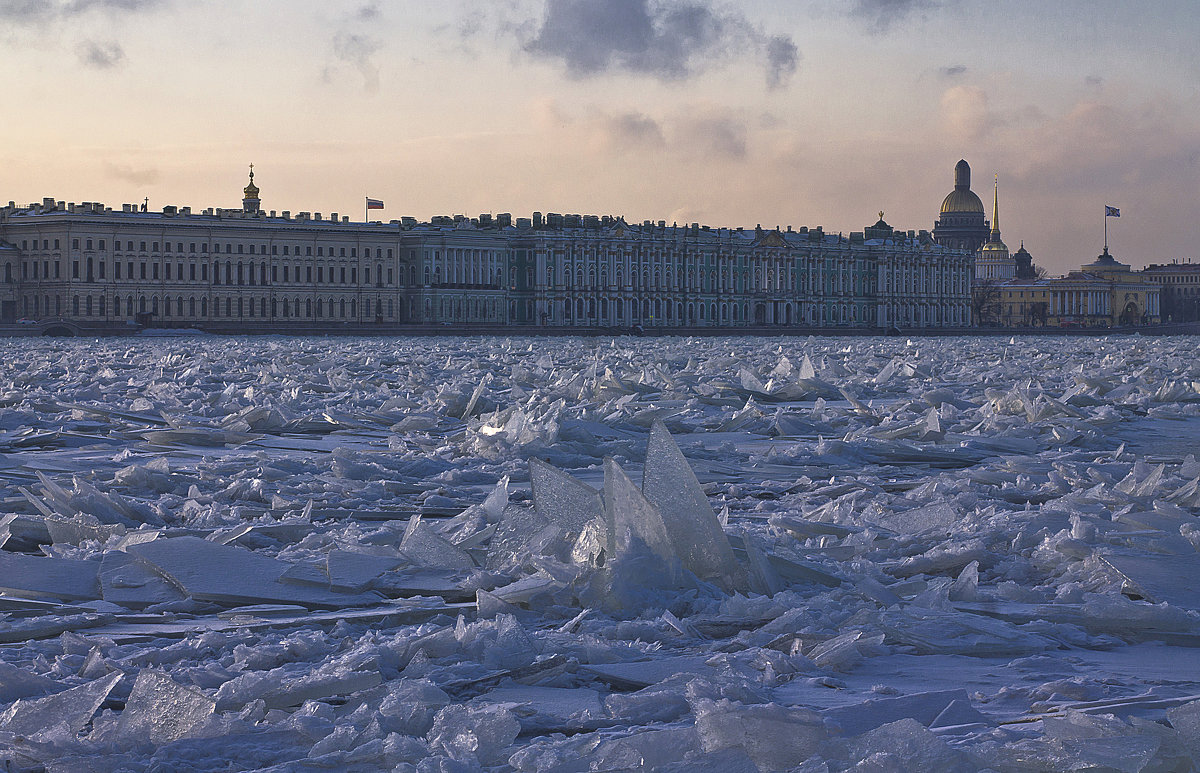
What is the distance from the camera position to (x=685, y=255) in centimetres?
9881

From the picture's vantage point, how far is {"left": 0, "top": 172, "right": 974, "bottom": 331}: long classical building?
81.5 meters

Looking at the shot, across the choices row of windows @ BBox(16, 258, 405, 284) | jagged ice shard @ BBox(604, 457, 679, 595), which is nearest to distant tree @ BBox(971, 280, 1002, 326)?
row of windows @ BBox(16, 258, 405, 284)

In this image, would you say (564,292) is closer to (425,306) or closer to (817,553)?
(425,306)

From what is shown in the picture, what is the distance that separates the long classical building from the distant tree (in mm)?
27463

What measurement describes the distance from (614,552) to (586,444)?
4715mm

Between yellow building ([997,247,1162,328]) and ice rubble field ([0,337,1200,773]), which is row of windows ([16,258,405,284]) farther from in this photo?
ice rubble field ([0,337,1200,773])

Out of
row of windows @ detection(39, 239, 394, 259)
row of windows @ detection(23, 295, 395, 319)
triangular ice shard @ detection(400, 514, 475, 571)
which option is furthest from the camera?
row of windows @ detection(23, 295, 395, 319)

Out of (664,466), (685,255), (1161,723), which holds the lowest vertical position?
(1161,723)

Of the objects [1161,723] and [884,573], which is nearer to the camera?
[1161,723]

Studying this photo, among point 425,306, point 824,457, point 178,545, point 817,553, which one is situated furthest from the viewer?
point 425,306

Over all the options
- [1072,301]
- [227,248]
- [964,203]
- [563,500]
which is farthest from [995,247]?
[563,500]

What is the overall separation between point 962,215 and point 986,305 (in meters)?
13.1

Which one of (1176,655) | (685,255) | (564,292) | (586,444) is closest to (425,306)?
(564,292)

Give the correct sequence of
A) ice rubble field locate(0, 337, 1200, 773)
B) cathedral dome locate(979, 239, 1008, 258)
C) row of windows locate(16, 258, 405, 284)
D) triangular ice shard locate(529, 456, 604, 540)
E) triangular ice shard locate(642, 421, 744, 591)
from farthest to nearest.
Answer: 1. cathedral dome locate(979, 239, 1008, 258)
2. row of windows locate(16, 258, 405, 284)
3. triangular ice shard locate(529, 456, 604, 540)
4. triangular ice shard locate(642, 421, 744, 591)
5. ice rubble field locate(0, 337, 1200, 773)
